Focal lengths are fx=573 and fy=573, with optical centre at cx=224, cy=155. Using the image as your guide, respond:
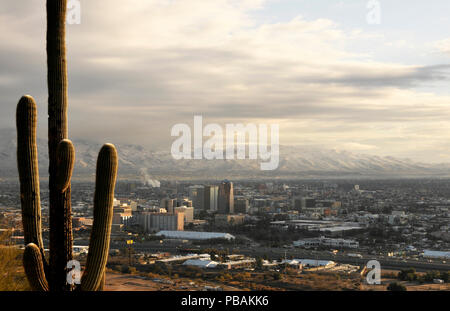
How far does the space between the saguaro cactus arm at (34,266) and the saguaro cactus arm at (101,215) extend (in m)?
0.53

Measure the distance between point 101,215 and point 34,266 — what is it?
1040 millimetres

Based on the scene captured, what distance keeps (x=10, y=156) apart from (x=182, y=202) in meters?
38.5

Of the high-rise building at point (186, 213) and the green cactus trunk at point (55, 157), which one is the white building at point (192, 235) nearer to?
the high-rise building at point (186, 213)

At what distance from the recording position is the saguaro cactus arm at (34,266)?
6801mm

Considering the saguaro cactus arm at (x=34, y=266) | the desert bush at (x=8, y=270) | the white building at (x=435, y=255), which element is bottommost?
the white building at (x=435, y=255)

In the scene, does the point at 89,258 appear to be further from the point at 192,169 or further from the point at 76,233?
the point at 192,169

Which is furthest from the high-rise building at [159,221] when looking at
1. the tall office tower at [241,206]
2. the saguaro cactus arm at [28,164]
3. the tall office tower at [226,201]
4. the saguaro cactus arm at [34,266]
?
the saguaro cactus arm at [34,266]

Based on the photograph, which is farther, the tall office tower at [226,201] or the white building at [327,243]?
the tall office tower at [226,201]

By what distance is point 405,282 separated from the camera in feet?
78.5

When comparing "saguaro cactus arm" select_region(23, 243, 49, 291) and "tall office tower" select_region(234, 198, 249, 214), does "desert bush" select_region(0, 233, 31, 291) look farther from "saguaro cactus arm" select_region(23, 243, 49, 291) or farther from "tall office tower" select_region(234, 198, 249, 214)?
"tall office tower" select_region(234, 198, 249, 214)

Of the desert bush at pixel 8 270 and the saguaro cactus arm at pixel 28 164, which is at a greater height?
the saguaro cactus arm at pixel 28 164

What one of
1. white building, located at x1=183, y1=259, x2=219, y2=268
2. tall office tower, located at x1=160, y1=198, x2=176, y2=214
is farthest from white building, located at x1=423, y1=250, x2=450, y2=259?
tall office tower, located at x1=160, y1=198, x2=176, y2=214

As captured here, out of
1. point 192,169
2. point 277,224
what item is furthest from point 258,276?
point 192,169

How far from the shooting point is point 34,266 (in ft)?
22.4
